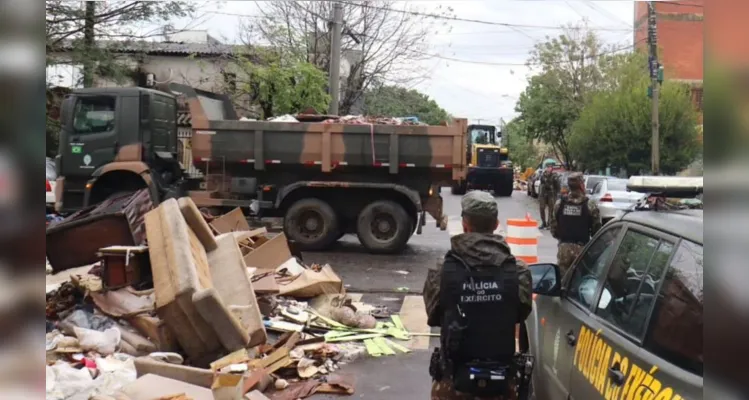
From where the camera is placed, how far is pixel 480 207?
3.23 metres

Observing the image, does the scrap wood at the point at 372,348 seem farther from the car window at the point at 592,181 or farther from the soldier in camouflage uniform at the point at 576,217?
Answer: the car window at the point at 592,181

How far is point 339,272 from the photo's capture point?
10.5 metres

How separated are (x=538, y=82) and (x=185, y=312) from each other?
37922mm

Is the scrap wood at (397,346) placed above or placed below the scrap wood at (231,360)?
below

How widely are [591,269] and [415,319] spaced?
4.10 m

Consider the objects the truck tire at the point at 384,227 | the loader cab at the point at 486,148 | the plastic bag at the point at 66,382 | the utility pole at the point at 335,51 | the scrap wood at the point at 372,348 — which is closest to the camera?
the plastic bag at the point at 66,382

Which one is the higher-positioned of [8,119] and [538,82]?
[538,82]

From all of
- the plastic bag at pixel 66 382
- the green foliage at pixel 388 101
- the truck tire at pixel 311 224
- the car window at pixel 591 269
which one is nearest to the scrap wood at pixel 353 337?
the plastic bag at pixel 66 382

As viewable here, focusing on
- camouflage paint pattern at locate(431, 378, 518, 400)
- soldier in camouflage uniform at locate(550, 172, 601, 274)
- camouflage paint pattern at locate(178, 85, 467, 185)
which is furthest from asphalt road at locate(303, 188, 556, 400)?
soldier in camouflage uniform at locate(550, 172, 601, 274)

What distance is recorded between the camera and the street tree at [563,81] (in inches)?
1505

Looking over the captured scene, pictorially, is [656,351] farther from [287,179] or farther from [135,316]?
[287,179]

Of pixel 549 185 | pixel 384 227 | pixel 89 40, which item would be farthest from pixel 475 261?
pixel 89 40

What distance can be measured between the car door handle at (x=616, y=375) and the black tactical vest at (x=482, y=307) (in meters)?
0.58

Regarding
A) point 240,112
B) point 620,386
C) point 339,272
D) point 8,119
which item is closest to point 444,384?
point 620,386
